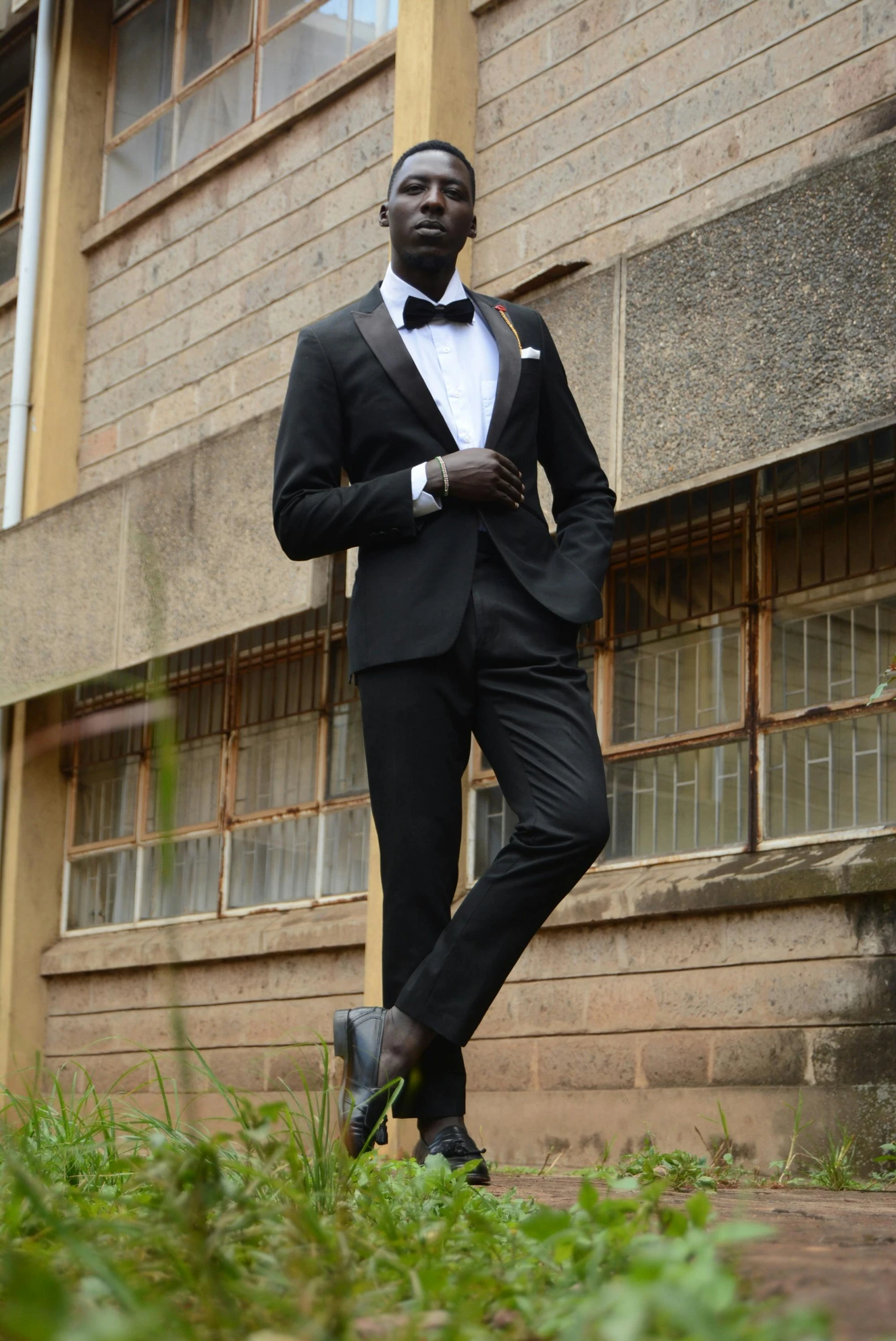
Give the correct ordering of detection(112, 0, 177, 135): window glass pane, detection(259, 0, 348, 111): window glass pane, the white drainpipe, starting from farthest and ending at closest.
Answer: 1. detection(112, 0, 177, 135): window glass pane
2. the white drainpipe
3. detection(259, 0, 348, 111): window glass pane

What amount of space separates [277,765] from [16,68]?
19.1 feet

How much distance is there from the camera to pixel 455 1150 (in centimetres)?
333

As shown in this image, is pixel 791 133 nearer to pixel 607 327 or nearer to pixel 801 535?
pixel 607 327

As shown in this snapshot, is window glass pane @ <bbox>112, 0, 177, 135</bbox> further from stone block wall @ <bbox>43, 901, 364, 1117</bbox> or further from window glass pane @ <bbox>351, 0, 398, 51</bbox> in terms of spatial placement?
stone block wall @ <bbox>43, 901, 364, 1117</bbox>

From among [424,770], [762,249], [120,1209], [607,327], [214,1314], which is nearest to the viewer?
[214,1314]

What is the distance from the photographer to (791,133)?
21.0 feet

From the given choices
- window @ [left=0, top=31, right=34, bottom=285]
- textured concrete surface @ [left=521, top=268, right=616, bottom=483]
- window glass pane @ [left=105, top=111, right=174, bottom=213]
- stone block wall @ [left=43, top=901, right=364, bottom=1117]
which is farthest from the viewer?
window @ [left=0, top=31, right=34, bottom=285]

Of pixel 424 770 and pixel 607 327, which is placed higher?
pixel 607 327

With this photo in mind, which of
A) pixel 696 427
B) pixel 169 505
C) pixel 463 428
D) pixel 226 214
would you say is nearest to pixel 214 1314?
pixel 463 428

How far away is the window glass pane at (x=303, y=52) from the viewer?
30.7 ft

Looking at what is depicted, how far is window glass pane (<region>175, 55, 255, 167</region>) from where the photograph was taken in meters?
10.1

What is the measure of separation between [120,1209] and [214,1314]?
104 centimetres

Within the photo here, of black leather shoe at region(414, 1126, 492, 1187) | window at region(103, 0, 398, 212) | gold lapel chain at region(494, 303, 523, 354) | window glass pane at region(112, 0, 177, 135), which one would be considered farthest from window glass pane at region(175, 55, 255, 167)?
black leather shoe at region(414, 1126, 492, 1187)

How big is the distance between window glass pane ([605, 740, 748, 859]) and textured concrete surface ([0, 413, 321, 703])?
1.50 meters
